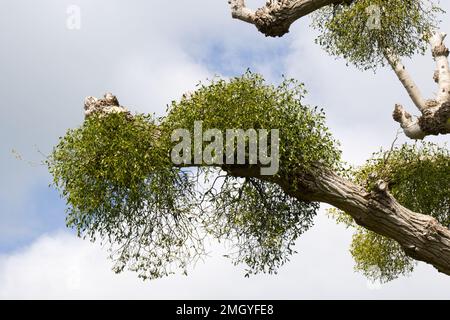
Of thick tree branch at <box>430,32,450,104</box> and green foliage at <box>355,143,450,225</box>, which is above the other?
thick tree branch at <box>430,32,450,104</box>

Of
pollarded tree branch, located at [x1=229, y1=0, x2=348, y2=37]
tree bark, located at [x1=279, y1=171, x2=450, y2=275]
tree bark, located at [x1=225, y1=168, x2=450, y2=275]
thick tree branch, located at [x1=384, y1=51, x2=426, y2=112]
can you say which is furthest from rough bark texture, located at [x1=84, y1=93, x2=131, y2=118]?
thick tree branch, located at [x1=384, y1=51, x2=426, y2=112]

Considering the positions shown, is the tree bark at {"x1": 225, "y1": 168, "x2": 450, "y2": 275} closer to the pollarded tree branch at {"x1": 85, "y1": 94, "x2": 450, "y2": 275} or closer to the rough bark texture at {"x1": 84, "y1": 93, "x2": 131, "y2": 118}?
the pollarded tree branch at {"x1": 85, "y1": 94, "x2": 450, "y2": 275}

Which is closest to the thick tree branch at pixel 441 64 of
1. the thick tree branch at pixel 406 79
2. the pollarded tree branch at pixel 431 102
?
the pollarded tree branch at pixel 431 102

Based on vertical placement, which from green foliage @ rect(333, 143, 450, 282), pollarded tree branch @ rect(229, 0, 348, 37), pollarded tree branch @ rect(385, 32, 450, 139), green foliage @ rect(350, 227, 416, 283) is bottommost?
green foliage @ rect(350, 227, 416, 283)

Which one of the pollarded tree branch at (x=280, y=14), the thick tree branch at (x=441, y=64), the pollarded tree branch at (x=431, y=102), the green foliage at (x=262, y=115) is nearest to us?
the green foliage at (x=262, y=115)

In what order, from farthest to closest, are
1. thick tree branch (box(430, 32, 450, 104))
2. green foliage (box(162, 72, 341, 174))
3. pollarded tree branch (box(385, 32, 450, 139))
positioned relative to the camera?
thick tree branch (box(430, 32, 450, 104))
pollarded tree branch (box(385, 32, 450, 139))
green foliage (box(162, 72, 341, 174))

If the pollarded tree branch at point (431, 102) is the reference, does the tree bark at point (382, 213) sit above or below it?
below

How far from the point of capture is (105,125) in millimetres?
15359

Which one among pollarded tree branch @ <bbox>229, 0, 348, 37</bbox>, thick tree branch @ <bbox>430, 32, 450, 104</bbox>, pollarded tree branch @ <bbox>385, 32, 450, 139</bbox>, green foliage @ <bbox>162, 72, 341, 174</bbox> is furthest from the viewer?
thick tree branch @ <bbox>430, 32, 450, 104</bbox>

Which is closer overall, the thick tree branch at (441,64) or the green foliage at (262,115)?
the green foliage at (262,115)

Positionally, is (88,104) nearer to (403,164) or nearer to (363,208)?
(363,208)

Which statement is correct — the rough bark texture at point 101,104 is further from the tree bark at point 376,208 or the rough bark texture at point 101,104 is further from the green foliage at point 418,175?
the green foliage at point 418,175

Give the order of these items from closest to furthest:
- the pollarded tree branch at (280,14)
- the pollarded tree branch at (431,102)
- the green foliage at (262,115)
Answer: the green foliage at (262,115), the pollarded tree branch at (280,14), the pollarded tree branch at (431,102)

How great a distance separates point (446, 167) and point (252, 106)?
7802 mm
